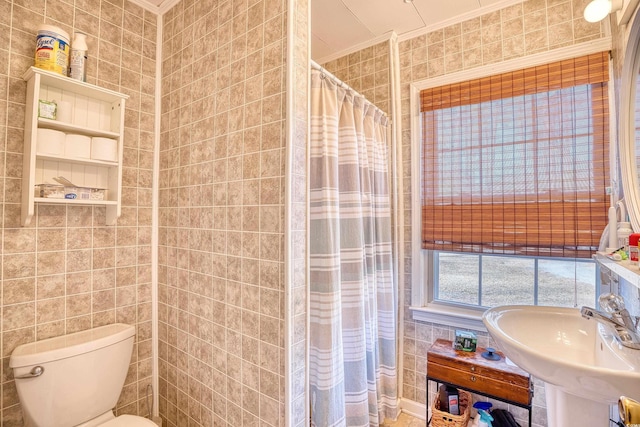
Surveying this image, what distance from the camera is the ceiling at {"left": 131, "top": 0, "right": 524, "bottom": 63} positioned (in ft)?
5.75

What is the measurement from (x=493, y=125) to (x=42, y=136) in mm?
2329

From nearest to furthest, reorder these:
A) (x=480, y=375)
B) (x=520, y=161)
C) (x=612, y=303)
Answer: (x=612, y=303) → (x=480, y=375) → (x=520, y=161)

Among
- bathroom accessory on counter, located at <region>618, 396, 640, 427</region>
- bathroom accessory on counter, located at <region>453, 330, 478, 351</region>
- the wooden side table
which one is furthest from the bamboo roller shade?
bathroom accessory on counter, located at <region>618, 396, 640, 427</region>

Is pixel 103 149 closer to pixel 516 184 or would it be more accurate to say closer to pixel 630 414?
pixel 630 414

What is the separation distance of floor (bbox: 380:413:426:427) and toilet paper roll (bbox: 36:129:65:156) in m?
2.33

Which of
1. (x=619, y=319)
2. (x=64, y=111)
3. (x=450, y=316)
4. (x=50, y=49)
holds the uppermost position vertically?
(x=50, y=49)

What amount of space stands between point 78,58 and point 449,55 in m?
2.08

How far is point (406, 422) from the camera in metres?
1.88

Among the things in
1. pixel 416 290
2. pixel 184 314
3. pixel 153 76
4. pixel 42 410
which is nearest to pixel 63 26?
pixel 153 76

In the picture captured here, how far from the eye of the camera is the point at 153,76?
1.83m

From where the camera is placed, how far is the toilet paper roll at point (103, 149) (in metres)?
1.44

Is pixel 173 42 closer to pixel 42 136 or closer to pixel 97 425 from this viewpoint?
pixel 42 136

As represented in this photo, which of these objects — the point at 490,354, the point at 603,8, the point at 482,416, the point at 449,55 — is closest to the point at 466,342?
the point at 490,354

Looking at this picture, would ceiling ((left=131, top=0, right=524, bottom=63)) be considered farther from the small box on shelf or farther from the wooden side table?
the wooden side table
